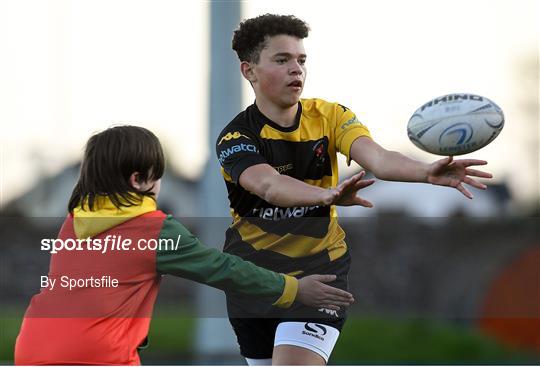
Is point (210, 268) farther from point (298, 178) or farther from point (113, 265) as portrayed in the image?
point (298, 178)

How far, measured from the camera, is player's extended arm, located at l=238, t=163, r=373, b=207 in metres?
5.05

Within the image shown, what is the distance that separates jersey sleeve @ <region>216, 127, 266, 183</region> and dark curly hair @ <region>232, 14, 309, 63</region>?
1.78 feet

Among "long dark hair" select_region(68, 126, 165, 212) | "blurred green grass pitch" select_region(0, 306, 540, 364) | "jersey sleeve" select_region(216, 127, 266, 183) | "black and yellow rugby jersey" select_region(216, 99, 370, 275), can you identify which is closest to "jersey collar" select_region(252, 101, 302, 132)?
"black and yellow rugby jersey" select_region(216, 99, 370, 275)

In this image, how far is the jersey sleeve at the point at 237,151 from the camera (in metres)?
5.72

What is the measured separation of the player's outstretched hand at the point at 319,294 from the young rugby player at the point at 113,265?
0.38 m

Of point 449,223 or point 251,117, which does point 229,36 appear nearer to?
point 251,117

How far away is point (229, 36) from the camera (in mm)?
11344

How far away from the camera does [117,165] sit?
5.00m

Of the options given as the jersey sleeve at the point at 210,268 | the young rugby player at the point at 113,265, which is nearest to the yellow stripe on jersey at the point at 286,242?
the jersey sleeve at the point at 210,268

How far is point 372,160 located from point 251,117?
0.81 meters

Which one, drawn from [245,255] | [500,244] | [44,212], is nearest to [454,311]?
[500,244]

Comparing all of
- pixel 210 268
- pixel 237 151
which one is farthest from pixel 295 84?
pixel 210 268

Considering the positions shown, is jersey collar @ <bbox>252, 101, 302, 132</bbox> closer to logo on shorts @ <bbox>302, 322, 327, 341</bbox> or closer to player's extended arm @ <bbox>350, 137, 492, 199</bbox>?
player's extended arm @ <bbox>350, 137, 492, 199</bbox>

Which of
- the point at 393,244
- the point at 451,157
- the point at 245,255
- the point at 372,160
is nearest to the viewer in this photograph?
the point at 451,157
